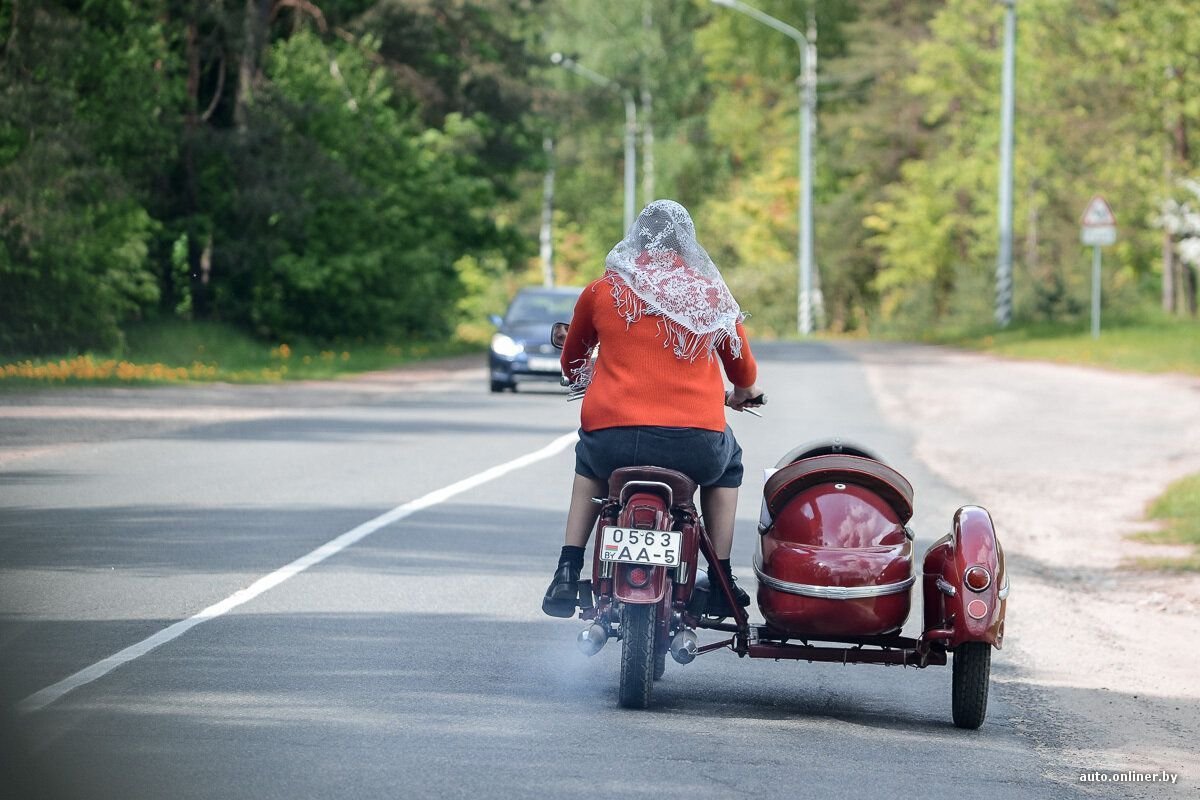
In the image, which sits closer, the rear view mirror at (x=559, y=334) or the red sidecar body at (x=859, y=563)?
the red sidecar body at (x=859, y=563)

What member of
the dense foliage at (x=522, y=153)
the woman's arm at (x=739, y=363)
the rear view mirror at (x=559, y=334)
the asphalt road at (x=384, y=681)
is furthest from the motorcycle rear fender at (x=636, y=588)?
the dense foliage at (x=522, y=153)

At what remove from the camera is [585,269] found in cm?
10062

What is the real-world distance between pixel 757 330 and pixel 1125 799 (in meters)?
76.9

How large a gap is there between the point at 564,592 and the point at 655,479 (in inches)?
26.4

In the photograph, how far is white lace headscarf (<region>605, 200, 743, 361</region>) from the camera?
775 cm

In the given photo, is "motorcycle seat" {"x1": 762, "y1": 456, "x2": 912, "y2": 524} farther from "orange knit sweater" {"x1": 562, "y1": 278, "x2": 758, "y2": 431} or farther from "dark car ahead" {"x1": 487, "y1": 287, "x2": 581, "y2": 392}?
"dark car ahead" {"x1": 487, "y1": 287, "x2": 581, "y2": 392}

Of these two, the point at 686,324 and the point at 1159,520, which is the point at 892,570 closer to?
the point at 686,324

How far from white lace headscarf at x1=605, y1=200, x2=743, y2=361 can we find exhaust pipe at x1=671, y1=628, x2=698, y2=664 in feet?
3.33

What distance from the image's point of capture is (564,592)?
787 centimetres

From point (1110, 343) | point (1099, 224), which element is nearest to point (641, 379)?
point (1099, 224)

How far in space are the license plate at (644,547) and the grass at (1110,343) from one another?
1216 inches

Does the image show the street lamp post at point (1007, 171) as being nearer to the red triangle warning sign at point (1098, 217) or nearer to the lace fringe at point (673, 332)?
the red triangle warning sign at point (1098, 217)

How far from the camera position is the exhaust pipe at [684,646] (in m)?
7.62

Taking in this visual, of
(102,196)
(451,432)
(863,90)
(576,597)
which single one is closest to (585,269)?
(863,90)
